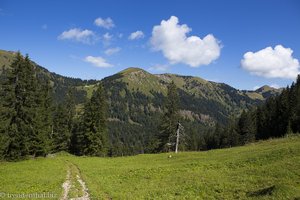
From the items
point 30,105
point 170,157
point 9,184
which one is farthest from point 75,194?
point 30,105

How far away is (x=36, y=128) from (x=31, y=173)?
20.2 m

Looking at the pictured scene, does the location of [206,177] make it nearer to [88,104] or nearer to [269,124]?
[88,104]

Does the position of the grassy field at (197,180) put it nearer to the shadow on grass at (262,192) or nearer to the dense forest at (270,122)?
the shadow on grass at (262,192)

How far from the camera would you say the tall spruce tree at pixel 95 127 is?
75.0 meters

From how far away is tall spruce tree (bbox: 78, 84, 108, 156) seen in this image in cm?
7500

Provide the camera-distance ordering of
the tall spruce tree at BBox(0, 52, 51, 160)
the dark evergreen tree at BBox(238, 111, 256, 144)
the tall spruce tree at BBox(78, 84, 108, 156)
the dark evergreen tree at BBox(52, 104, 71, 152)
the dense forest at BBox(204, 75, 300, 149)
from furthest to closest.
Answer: the dark evergreen tree at BBox(238, 111, 256, 144) < the dense forest at BBox(204, 75, 300, 149) < the dark evergreen tree at BBox(52, 104, 71, 152) < the tall spruce tree at BBox(78, 84, 108, 156) < the tall spruce tree at BBox(0, 52, 51, 160)

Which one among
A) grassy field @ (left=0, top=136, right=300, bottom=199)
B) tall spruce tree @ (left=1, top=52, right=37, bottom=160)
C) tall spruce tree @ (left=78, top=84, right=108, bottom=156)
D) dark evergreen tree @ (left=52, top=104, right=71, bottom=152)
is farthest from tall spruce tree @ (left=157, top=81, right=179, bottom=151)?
Result: grassy field @ (left=0, top=136, right=300, bottom=199)

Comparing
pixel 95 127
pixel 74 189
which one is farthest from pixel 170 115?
pixel 74 189

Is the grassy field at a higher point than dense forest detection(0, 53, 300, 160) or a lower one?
lower

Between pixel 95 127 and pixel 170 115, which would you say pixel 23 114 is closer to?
pixel 95 127

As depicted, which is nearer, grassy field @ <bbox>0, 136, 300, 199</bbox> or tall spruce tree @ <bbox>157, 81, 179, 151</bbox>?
grassy field @ <bbox>0, 136, 300, 199</bbox>

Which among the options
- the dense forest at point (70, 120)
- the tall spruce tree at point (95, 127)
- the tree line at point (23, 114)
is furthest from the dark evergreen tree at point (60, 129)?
the tree line at point (23, 114)

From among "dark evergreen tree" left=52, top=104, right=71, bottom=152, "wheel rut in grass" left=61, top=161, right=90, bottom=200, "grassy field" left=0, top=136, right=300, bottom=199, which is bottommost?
"wheel rut in grass" left=61, top=161, right=90, bottom=200

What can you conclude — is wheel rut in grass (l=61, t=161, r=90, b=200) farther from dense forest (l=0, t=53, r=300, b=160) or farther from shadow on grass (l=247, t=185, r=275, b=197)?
dense forest (l=0, t=53, r=300, b=160)
